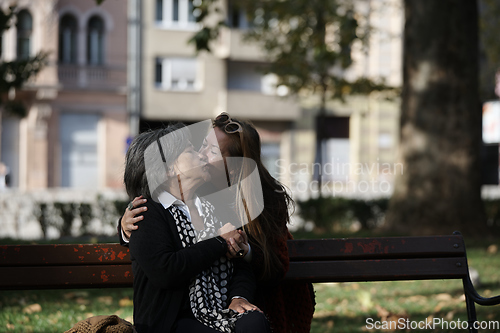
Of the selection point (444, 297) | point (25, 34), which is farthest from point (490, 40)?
point (25, 34)

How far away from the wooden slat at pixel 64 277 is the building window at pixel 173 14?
84.2 ft

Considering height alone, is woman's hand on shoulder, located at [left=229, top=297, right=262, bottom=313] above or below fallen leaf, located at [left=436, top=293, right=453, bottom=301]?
above

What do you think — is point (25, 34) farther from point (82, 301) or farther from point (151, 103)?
point (82, 301)

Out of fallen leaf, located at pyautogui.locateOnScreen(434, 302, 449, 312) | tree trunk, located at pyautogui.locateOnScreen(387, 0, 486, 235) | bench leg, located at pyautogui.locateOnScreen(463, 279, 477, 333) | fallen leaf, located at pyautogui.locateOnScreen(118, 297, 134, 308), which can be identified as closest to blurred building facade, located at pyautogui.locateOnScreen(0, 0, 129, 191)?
tree trunk, located at pyautogui.locateOnScreen(387, 0, 486, 235)

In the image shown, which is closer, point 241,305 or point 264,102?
point 241,305

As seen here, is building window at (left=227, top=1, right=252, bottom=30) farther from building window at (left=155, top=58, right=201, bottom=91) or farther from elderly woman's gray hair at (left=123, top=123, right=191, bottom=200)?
elderly woman's gray hair at (left=123, top=123, right=191, bottom=200)

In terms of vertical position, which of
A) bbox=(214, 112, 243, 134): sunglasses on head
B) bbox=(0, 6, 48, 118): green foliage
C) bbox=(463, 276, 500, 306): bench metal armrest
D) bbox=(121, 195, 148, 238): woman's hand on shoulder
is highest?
bbox=(0, 6, 48, 118): green foliage

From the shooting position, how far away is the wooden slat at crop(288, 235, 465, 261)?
3270 millimetres

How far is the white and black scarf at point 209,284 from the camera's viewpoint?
2564 mm

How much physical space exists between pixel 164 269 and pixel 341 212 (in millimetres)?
10625

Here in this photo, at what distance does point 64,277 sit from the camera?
303 cm

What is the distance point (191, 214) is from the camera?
2742 millimetres

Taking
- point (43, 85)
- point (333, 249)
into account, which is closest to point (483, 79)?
point (333, 249)

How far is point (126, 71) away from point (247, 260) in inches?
1000
